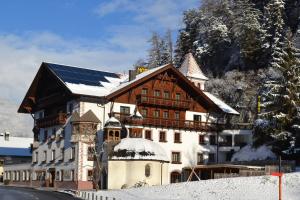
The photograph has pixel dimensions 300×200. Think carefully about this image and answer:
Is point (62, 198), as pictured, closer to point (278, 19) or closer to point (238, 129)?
point (238, 129)

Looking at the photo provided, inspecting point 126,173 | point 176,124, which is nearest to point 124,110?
point 176,124

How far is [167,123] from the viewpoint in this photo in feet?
246

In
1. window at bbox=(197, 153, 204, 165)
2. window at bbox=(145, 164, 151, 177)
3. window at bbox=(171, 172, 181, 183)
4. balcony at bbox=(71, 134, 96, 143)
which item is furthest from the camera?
window at bbox=(197, 153, 204, 165)

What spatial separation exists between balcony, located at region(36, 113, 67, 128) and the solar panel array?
5.01 m

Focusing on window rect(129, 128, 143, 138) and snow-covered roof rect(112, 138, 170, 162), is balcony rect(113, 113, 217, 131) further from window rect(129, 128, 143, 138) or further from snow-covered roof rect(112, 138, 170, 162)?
snow-covered roof rect(112, 138, 170, 162)

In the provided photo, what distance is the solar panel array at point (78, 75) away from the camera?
7369 cm

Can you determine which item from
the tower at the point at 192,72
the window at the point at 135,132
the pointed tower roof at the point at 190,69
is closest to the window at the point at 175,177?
the window at the point at 135,132

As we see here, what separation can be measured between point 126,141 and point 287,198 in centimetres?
2525

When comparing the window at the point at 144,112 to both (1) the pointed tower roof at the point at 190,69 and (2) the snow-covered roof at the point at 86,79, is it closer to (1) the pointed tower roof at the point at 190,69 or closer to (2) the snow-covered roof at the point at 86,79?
(2) the snow-covered roof at the point at 86,79

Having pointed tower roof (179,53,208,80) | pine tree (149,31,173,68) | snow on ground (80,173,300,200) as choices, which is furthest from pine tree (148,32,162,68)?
snow on ground (80,173,300,200)

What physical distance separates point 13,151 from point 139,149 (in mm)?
50644

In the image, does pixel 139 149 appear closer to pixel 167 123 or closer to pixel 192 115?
pixel 167 123

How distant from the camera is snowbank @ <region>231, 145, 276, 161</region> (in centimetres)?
7038

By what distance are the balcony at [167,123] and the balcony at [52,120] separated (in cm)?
760
